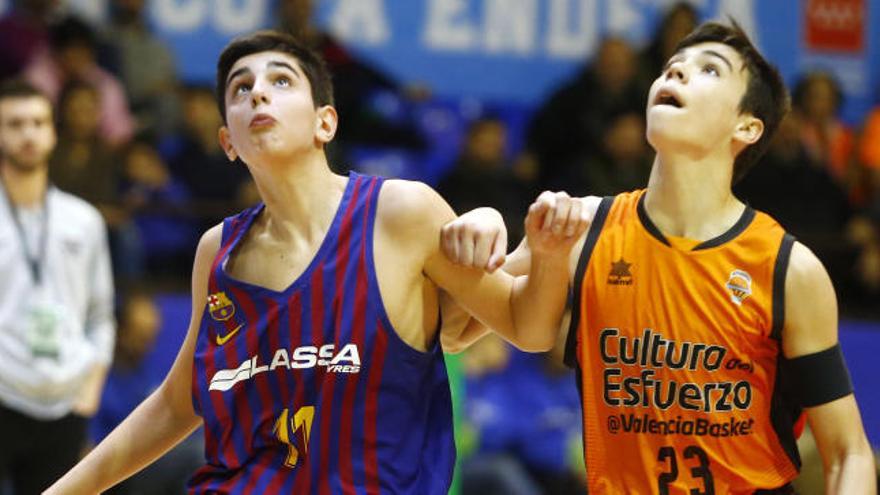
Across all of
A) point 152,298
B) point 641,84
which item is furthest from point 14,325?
point 641,84

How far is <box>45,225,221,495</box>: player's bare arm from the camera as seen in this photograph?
4418 mm

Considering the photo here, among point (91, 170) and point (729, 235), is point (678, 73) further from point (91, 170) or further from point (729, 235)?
point (91, 170)

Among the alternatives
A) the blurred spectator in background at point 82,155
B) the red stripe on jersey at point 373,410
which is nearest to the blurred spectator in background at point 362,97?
the blurred spectator in background at point 82,155

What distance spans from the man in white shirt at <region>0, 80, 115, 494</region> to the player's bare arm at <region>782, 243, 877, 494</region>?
402cm

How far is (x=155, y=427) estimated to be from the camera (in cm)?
450

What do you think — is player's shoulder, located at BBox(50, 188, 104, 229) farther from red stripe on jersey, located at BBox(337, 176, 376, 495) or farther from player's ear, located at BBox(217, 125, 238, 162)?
red stripe on jersey, located at BBox(337, 176, 376, 495)

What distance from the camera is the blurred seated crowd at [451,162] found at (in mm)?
9156

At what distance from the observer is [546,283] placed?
161 inches

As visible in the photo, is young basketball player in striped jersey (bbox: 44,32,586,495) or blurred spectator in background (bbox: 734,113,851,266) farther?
blurred spectator in background (bbox: 734,113,851,266)

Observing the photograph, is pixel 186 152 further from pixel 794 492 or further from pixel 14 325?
pixel 794 492

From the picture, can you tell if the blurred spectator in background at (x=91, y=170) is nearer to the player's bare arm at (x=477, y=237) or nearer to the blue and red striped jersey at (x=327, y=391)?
the blue and red striped jersey at (x=327, y=391)

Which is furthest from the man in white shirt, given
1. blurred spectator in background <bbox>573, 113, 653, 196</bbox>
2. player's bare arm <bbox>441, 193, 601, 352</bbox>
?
blurred spectator in background <bbox>573, 113, 653, 196</bbox>

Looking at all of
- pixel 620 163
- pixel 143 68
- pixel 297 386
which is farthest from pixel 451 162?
pixel 297 386

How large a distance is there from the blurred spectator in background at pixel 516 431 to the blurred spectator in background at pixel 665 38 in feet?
7.86
